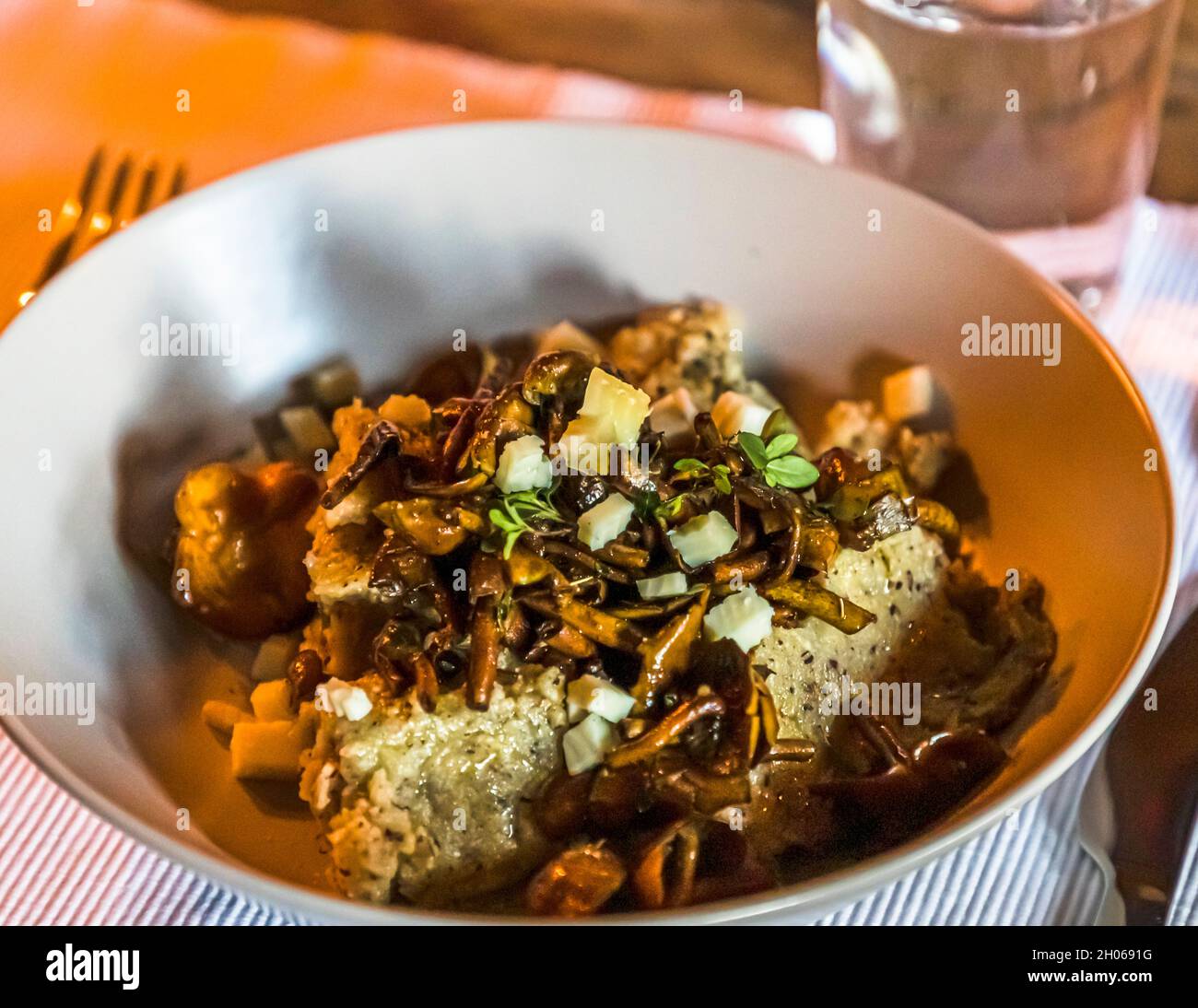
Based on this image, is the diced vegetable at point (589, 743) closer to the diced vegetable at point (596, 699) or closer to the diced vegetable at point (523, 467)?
the diced vegetable at point (596, 699)

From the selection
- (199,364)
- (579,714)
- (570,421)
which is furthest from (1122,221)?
(199,364)

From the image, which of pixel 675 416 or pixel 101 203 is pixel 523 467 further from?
pixel 101 203

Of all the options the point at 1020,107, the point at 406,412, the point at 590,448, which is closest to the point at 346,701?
the point at 590,448

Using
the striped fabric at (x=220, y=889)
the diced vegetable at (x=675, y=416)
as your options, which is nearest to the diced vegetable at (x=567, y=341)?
the diced vegetable at (x=675, y=416)

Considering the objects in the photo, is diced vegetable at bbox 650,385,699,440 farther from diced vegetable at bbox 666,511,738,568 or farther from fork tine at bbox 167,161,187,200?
fork tine at bbox 167,161,187,200

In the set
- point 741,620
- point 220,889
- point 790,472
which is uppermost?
point 790,472
